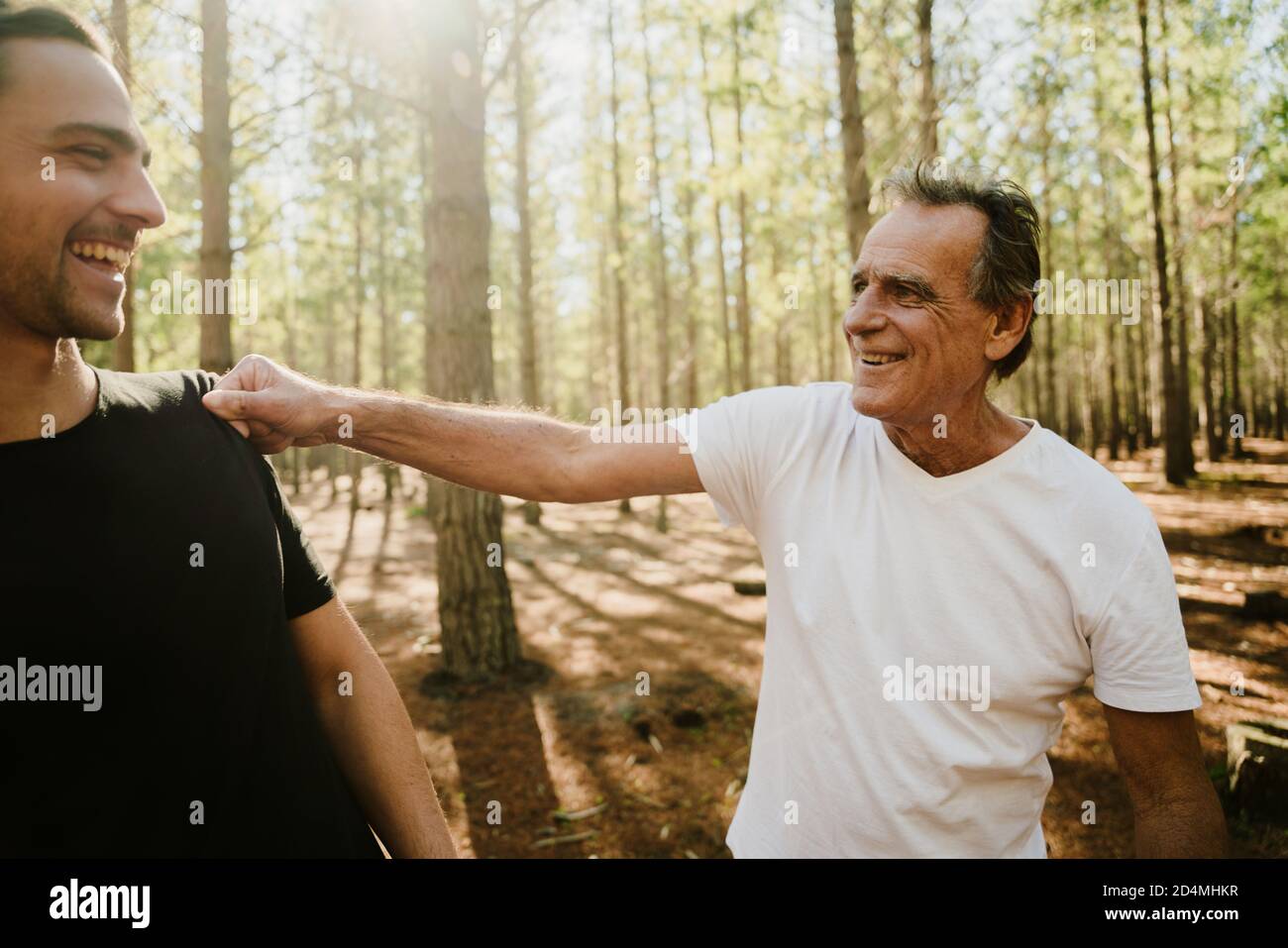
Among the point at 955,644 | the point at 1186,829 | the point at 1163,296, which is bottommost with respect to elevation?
the point at 1186,829

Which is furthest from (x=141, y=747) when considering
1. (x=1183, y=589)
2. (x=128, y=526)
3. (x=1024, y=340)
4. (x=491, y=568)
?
(x=1183, y=589)

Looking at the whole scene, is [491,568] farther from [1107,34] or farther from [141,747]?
[1107,34]

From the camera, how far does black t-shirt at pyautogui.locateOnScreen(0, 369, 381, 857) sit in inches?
54.4

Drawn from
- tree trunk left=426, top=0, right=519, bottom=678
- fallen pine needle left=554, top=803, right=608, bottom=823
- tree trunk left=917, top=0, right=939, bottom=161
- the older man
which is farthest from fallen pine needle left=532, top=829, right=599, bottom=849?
tree trunk left=917, top=0, right=939, bottom=161

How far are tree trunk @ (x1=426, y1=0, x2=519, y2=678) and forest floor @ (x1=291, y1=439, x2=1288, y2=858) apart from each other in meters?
1.17

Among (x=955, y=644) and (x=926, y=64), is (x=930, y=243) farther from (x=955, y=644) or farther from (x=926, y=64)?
(x=926, y=64)

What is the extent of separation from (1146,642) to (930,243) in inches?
44.1

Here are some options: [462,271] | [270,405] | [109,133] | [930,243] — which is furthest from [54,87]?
[462,271]

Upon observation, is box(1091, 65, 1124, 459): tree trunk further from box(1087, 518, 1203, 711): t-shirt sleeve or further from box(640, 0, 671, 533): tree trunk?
box(1087, 518, 1203, 711): t-shirt sleeve

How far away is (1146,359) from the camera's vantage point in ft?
104

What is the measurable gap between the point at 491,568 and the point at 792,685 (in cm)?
492

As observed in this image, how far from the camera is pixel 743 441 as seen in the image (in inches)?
81.0

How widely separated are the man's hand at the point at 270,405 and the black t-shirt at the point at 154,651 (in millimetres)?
59

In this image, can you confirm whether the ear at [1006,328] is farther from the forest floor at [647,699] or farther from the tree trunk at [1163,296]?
the tree trunk at [1163,296]
